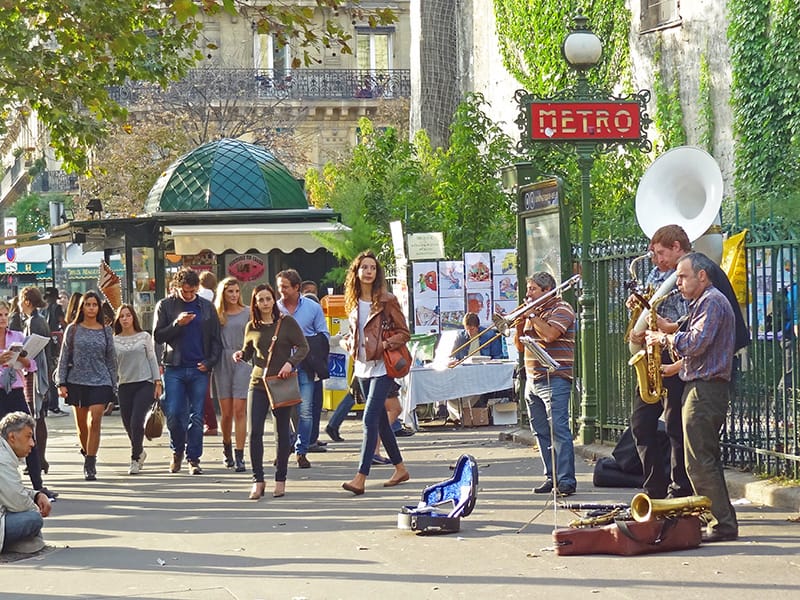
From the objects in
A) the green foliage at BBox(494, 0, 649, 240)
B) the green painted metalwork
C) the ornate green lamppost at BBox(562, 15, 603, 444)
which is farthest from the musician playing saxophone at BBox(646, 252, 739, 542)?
the green painted metalwork

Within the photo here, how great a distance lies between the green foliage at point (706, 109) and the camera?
22562 mm

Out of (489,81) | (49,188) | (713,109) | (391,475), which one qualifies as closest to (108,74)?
(391,475)

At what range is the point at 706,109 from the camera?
74.1ft

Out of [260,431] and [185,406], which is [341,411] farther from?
[260,431]

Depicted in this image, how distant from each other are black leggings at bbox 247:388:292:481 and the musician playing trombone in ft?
6.70

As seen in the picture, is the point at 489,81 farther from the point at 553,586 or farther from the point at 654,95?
the point at 553,586

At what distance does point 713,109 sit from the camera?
74.1 ft

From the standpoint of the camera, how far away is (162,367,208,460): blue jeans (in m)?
13.9

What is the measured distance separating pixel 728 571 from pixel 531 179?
25.8 ft

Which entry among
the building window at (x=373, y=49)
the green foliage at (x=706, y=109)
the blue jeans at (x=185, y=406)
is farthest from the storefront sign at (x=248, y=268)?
the building window at (x=373, y=49)

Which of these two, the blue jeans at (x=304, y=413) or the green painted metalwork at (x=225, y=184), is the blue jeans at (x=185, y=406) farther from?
the green painted metalwork at (x=225, y=184)

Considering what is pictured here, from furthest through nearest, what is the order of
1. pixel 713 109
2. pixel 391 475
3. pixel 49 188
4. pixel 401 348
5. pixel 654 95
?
pixel 49 188 < pixel 654 95 < pixel 713 109 < pixel 391 475 < pixel 401 348

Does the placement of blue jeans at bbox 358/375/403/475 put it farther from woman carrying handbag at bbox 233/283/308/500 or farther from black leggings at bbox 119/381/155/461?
black leggings at bbox 119/381/155/461

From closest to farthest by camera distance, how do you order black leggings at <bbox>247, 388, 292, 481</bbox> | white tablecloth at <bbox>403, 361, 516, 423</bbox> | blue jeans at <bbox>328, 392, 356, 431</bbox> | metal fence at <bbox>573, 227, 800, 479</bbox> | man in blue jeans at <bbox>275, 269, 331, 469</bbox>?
metal fence at <bbox>573, 227, 800, 479</bbox> → black leggings at <bbox>247, 388, 292, 481</bbox> → man in blue jeans at <bbox>275, 269, 331, 469</bbox> → blue jeans at <bbox>328, 392, 356, 431</bbox> → white tablecloth at <bbox>403, 361, 516, 423</bbox>
